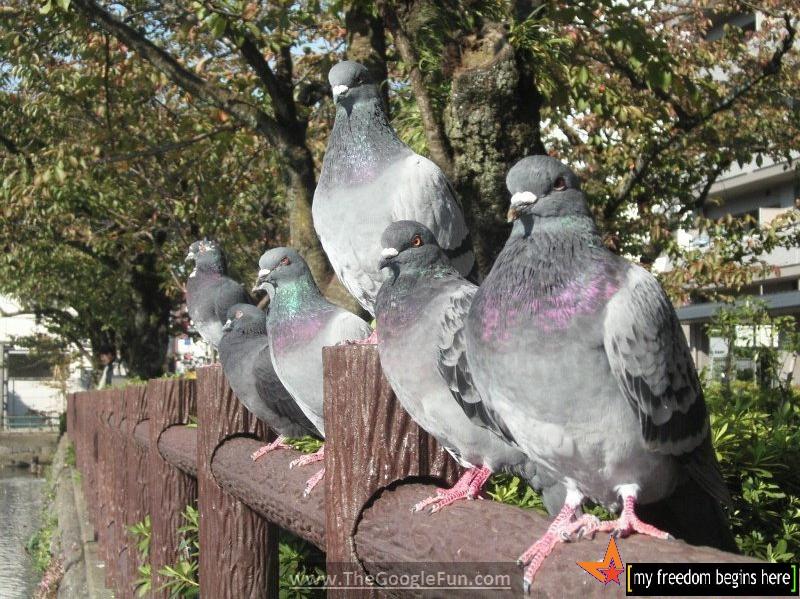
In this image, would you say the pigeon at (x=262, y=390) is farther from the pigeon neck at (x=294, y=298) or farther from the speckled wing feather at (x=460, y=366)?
the speckled wing feather at (x=460, y=366)

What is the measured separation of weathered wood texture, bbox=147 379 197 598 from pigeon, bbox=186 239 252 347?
837 mm

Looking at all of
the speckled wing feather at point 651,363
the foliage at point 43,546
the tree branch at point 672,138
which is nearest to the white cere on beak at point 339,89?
the speckled wing feather at point 651,363

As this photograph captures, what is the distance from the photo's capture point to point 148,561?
17.5ft

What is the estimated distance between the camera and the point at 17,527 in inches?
609

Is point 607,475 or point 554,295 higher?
point 554,295

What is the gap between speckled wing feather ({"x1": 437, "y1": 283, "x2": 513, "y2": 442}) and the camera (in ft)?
6.20

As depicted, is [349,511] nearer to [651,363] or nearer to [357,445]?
[357,445]

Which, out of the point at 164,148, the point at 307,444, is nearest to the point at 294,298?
the point at 307,444

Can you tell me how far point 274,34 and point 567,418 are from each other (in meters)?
5.72

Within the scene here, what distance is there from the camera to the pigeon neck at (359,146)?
295 centimetres

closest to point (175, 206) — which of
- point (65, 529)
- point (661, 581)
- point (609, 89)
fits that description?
point (65, 529)

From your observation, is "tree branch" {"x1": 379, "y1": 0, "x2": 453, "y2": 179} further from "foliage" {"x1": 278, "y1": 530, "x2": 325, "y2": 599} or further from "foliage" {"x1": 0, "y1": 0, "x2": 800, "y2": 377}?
"foliage" {"x1": 278, "y1": 530, "x2": 325, "y2": 599}

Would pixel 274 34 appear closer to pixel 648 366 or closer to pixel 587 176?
pixel 587 176

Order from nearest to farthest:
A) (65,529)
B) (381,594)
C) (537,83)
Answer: (381,594) < (537,83) < (65,529)
